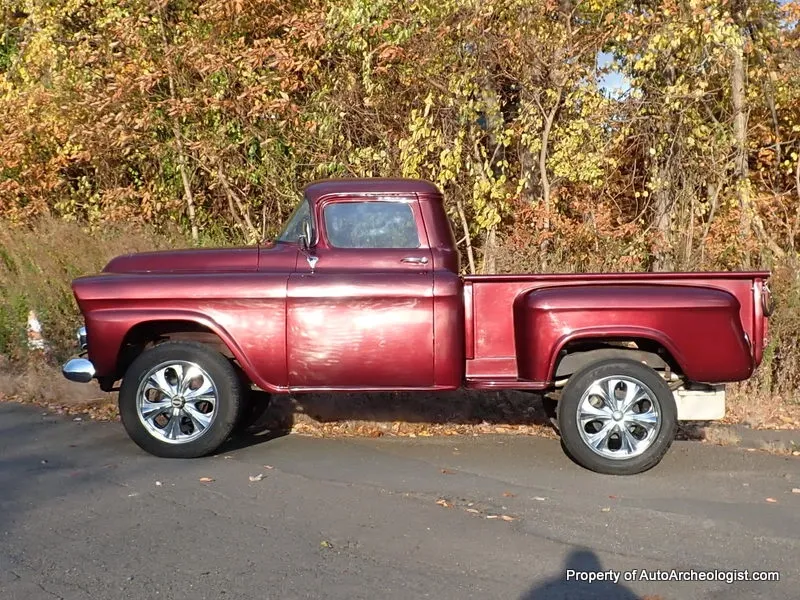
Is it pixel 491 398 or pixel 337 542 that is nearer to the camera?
pixel 337 542

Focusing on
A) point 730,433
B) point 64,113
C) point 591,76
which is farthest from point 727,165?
point 64,113

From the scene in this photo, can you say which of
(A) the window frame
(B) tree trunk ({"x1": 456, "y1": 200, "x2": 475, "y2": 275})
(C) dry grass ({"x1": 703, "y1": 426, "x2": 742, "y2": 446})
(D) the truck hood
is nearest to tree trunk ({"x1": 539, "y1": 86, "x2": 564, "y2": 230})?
(B) tree trunk ({"x1": 456, "y1": 200, "x2": 475, "y2": 275})

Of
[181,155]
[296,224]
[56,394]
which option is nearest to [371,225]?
[296,224]

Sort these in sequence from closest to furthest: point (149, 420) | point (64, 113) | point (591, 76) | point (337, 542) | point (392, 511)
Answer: point (337, 542) < point (392, 511) < point (149, 420) < point (591, 76) < point (64, 113)

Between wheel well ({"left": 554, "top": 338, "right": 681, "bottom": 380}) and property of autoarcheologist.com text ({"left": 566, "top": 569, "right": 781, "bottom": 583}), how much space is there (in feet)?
7.16

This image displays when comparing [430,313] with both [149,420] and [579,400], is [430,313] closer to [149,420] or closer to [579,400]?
[579,400]

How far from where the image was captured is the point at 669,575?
4.55 metres

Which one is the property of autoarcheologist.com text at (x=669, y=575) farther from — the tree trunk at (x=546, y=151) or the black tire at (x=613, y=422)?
the tree trunk at (x=546, y=151)

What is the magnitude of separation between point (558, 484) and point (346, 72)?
22.6ft

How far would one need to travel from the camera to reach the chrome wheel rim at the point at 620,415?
254 inches

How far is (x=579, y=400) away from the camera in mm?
6465

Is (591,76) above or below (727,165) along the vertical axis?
above

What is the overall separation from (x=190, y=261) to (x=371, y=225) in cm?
145

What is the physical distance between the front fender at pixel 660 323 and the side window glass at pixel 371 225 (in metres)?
1.16
